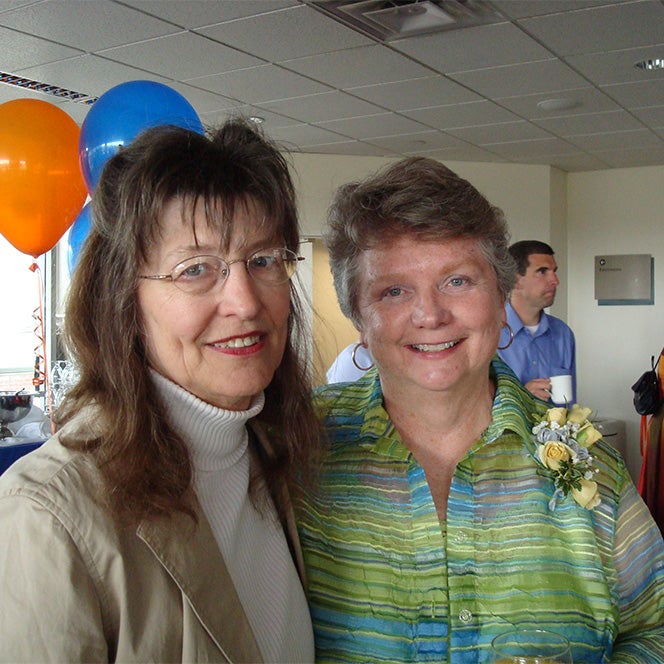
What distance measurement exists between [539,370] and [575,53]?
1.89m

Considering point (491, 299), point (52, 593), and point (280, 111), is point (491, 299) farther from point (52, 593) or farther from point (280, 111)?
point (280, 111)

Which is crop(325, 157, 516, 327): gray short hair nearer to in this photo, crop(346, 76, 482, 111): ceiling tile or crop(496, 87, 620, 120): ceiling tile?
crop(346, 76, 482, 111): ceiling tile

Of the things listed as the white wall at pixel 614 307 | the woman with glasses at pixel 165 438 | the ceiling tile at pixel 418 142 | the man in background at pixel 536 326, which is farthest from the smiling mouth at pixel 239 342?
the white wall at pixel 614 307

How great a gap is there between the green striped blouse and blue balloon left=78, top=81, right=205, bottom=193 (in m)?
1.92

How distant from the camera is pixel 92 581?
991 mm

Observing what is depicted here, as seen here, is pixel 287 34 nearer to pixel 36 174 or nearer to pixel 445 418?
pixel 36 174

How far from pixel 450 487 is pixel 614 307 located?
7.03m

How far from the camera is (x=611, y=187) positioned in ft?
26.7

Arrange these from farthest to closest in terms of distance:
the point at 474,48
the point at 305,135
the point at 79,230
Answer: the point at 305,135, the point at 474,48, the point at 79,230

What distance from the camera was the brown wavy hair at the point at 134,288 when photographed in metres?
1.13

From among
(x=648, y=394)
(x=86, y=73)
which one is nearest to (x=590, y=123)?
(x=648, y=394)

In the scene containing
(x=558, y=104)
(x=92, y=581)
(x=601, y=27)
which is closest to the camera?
(x=92, y=581)

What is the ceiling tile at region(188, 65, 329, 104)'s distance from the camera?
16.2 feet

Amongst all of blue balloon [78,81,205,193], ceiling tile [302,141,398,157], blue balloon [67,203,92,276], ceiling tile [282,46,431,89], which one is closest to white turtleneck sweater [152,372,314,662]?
blue balloon [78,81,205,193]
